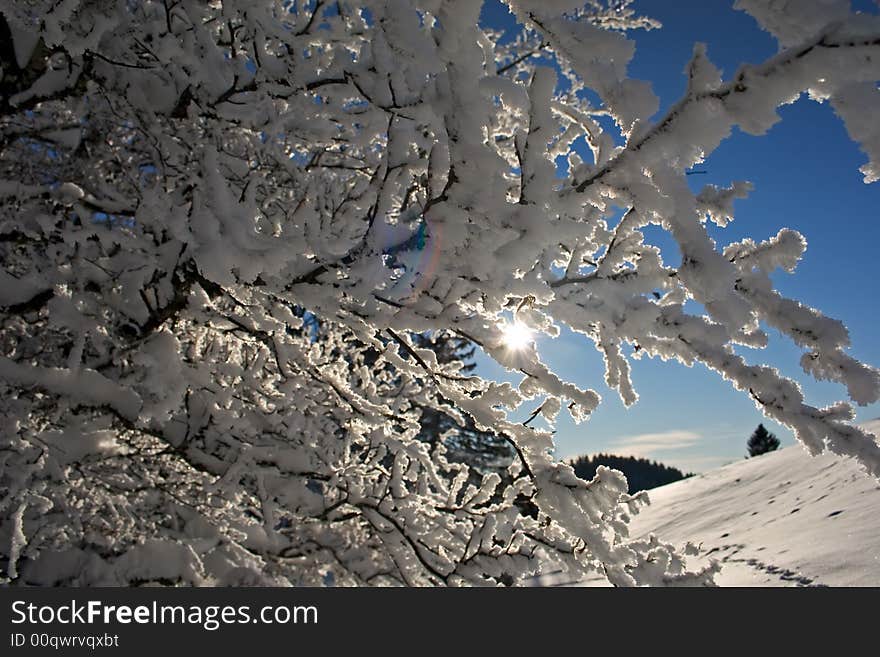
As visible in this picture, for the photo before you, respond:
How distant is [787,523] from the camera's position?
7781 mm

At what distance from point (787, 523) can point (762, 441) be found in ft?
126

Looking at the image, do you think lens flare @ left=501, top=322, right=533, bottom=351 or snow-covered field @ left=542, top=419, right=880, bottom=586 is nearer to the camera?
lens flare @ left=501, top=322, right=533, bottom=351

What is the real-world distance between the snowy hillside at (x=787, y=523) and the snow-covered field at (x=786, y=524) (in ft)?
0.04

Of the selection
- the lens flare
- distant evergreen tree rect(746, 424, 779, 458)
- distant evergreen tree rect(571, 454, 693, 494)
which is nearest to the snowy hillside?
the lens flare

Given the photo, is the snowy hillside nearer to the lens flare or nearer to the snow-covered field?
the snow-covered field

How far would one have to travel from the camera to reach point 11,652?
7.52 ft

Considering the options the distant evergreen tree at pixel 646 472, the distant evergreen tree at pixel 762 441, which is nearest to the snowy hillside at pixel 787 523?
the distant evergreen tree at pixel 762 441

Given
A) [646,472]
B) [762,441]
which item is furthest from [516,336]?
[646,472]

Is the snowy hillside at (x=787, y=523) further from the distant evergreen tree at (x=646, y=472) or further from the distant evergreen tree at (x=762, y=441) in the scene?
the distant evergreen tree at (x=646, y=472)

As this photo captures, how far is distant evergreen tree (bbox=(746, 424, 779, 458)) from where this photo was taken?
3972 cm

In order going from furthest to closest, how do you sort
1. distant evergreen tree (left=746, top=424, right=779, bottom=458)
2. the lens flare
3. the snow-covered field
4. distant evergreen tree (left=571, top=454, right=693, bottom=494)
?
1. distant evergreen tree (left=571, top=454, right=693, bottom=494)
2. distant evergreen tree (left=746, top=424, right=779, bottom=458)
3. the snow-covered field
4. the lens flare

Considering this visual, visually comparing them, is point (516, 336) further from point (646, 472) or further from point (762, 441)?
point (646, 472)

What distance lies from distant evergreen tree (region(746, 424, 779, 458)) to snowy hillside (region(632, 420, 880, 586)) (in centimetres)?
2976

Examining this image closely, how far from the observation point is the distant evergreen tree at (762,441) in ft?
130
